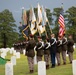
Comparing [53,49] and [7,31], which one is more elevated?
[7,31]

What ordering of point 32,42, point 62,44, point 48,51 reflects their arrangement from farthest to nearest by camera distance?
1. point 62,44
2. point 48,51
3. point 32,42

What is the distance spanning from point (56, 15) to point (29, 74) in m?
60.5

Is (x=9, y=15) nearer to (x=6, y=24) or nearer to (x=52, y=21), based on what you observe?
(x=6, y=24)

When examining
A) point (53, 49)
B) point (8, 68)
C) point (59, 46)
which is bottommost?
point (8, 68)

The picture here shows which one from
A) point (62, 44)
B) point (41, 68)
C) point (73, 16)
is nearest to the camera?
point (41, 68)

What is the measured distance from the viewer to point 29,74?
51.6 ft

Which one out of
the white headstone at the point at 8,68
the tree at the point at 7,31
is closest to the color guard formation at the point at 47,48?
the white headstone at the point at 8,68

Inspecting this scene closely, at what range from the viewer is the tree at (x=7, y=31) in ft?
228

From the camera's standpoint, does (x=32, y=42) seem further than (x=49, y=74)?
Yes

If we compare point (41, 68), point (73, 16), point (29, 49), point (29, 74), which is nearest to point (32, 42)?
point (29, 49)

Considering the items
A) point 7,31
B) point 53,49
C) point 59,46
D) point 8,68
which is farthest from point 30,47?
point 7,31

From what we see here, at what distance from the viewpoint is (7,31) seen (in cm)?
7012

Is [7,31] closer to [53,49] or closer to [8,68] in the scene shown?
[53,49]

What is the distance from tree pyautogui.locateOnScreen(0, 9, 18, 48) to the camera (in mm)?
69625
